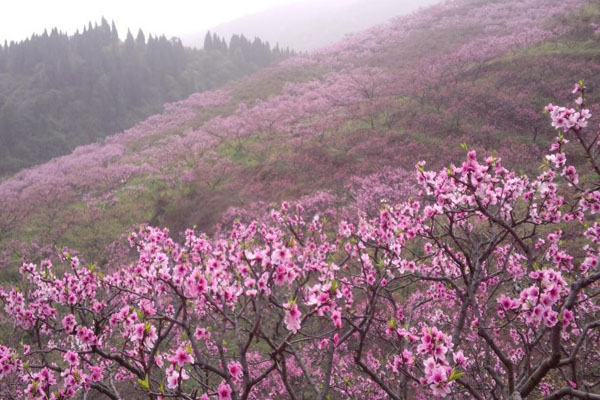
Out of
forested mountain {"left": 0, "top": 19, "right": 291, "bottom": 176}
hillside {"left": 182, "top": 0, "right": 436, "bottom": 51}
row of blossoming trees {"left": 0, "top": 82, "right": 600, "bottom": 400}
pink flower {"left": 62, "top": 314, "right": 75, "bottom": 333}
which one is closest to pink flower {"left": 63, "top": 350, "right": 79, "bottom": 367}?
row of blossoming trees {"left": 0, "top": 82, "right": 600, "bottom": 400}

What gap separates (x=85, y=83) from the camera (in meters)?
41.3

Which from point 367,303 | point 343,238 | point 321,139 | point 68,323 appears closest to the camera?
point 68,323

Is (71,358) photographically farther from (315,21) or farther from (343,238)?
(315,21)

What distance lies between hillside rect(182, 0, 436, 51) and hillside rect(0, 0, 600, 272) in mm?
103859

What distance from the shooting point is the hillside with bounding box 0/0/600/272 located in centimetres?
1620

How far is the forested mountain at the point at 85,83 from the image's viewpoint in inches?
1324

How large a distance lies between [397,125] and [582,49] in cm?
1160

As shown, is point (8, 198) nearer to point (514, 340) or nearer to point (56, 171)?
point (56, 171)

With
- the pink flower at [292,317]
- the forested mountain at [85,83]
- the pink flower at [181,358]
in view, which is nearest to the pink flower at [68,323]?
the pink flower at [181,358]

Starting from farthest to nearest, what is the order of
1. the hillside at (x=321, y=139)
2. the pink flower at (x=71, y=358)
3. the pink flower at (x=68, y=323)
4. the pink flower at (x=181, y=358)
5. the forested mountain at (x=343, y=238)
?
the hillside at (x=321, y=139), the pink flower at (x=68, y=323), the pink flower at (x=71, y=358), the forested mountain at (x=343, y=238), the pink flower at (x=181, y=358)

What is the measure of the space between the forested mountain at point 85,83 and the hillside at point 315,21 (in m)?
81.6

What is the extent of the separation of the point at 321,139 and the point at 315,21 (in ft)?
541

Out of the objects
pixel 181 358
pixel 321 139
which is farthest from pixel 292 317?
pixel 321 139

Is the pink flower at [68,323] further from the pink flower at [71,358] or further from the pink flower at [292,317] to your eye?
the pink flower at [292,317]
